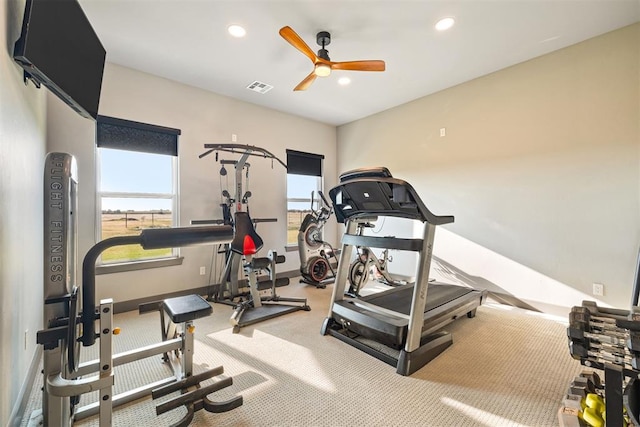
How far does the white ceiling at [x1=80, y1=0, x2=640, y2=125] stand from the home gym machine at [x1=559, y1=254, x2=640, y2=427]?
2.65m

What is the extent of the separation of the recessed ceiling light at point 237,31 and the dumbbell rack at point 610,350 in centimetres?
345

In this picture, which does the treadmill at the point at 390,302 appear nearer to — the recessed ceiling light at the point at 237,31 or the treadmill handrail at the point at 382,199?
the treadmill handrail at the point at 382,199

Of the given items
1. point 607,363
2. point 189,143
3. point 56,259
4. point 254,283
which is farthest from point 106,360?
point 189,143

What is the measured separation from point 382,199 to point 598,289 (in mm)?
2721

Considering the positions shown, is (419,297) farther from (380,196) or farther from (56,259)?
(56,259)

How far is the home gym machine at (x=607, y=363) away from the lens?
120 cm

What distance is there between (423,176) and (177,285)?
4.07 meters

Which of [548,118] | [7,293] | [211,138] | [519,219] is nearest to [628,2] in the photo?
Result: [548,118]

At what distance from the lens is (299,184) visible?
5359 millimetres

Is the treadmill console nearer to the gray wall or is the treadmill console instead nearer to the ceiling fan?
the ceiling fan

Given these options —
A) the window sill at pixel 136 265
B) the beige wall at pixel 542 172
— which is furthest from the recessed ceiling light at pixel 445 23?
the window sill at pixel 136 265

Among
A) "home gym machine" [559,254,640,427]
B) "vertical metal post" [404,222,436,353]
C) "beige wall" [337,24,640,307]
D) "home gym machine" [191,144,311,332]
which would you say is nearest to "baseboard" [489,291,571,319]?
"beige wall" [337,24,640,307]

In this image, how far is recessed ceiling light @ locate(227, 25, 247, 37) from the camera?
8.94 feet

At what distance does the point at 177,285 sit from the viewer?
3771 millimetres
